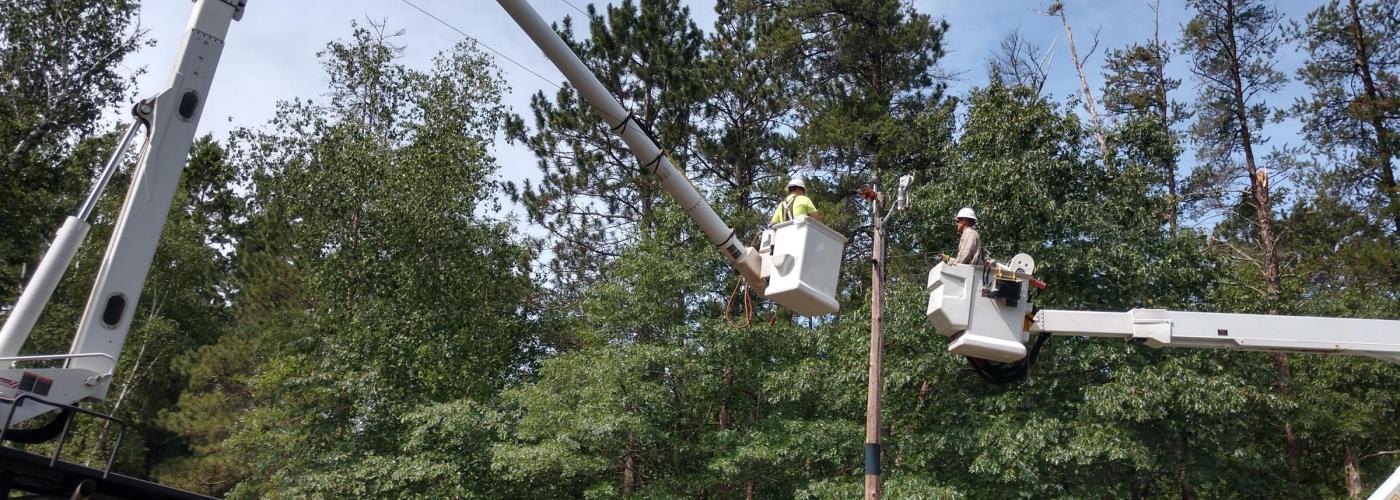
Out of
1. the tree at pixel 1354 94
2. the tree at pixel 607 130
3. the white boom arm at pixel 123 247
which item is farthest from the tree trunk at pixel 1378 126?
the white boom arm at pixel 123 247

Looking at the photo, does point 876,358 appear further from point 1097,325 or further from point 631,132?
point 631,132

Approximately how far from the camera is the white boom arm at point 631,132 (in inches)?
259

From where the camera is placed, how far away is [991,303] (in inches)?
307

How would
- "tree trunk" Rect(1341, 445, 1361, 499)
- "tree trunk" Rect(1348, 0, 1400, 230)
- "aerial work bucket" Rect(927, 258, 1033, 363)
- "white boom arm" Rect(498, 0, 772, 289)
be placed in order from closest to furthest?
"white boom arm" Rect(498, 0, 772, 289)
"aerial work bucket" Rect(927, 258, 1033, 363)
"tree trunk" Rect(1341, 445, 1361, 499)
"tree trunk" Rect(1348, 0, 1400, 230)

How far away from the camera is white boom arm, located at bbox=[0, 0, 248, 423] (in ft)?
22.1

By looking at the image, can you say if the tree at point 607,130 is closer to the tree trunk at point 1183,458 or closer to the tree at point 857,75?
the tree at point 857,75

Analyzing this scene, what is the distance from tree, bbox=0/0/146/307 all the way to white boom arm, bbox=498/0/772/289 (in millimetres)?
19448

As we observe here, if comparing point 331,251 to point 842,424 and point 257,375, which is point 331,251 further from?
point 842,424

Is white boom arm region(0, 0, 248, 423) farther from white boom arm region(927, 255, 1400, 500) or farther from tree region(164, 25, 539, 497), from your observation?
tree region(164, 25, 539, 497)

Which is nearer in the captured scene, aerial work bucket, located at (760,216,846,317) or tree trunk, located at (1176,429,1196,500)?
aerial work bucket, located at (760,216,846,317)

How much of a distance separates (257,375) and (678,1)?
1351cm

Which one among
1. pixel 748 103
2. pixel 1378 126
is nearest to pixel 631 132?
pixel 748 103

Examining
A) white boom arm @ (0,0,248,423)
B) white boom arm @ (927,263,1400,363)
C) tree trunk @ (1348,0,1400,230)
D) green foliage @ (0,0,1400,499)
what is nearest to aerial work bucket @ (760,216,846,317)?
white boom arm @ (927,263,1400,363)

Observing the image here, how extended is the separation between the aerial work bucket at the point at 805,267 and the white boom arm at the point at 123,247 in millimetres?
4175
